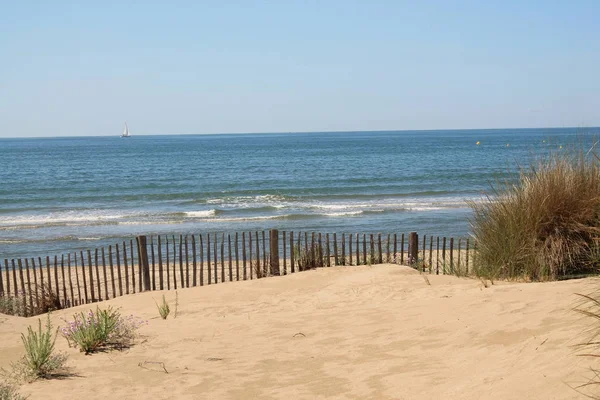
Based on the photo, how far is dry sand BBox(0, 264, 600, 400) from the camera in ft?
17.7

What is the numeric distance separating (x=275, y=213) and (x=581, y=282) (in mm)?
19443

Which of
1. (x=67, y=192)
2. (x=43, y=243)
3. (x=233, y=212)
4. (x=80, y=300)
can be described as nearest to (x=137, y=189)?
(x=67, y=192)

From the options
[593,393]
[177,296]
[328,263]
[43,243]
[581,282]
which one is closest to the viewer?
[593,393]

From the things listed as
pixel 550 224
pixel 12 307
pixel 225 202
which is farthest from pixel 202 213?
pixel 550 224

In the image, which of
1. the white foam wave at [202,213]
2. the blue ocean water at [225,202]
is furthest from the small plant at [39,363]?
the white foam wave at [202,213]

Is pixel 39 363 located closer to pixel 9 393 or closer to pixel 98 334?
pixel 9 393

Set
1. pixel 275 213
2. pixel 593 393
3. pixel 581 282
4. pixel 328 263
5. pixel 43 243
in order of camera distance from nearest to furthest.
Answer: pixel 593 393
pixel 581 282
pixel 328 263
pixel 43 243
pixel 275 213

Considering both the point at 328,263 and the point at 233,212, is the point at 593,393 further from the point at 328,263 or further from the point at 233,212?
the point at 233,212

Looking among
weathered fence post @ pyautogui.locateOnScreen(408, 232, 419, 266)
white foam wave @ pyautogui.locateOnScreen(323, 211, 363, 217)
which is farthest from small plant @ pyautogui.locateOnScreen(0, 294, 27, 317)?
white foam wave @ pyautogui.locateOnScreen(323, 211, 363, 217)

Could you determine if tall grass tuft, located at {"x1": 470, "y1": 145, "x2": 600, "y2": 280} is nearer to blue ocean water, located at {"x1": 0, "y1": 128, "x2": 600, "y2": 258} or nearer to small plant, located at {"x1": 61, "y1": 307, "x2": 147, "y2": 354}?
blue ocean water, located at {"x1": 0, "y1": 128, "x2": 600, "y2": 258}

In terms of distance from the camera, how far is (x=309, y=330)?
8.00 metres

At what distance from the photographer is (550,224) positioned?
361 inches

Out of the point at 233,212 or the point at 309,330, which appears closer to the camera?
the point at 309,330

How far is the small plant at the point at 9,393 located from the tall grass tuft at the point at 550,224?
6.84 m
